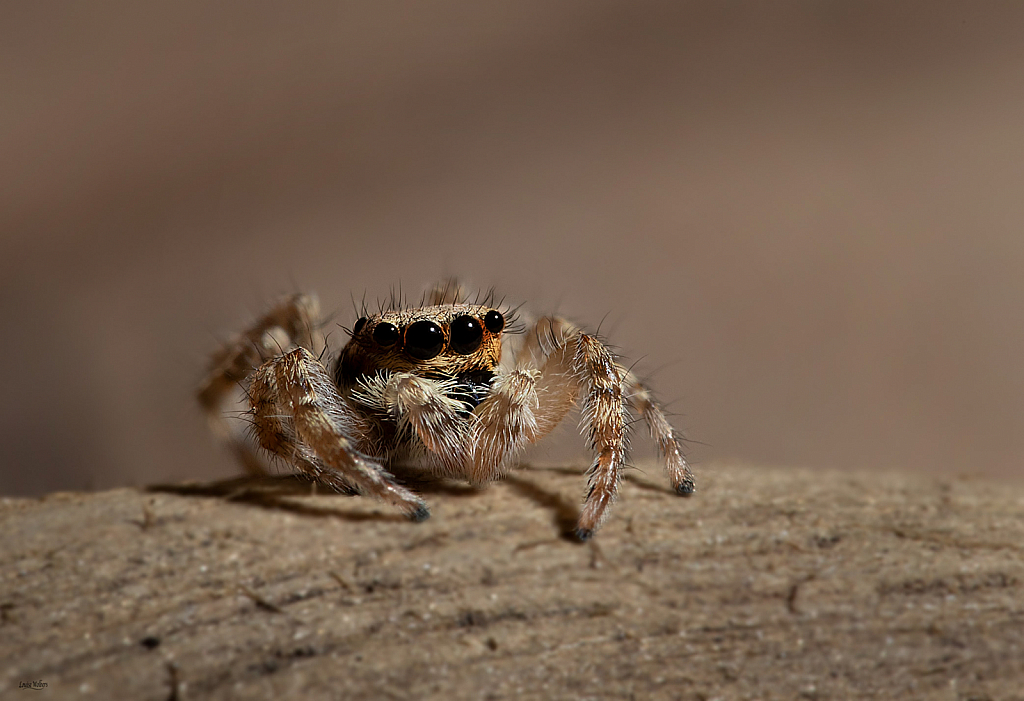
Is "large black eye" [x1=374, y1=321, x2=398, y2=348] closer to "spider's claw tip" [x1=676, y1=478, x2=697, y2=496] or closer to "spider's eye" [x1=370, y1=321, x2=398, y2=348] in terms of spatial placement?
"spider's eye" [x1=370, y1=321, x2=398, y2=348]

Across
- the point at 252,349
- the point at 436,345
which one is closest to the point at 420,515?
the point at 436,345

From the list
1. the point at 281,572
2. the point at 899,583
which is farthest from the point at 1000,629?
the point at 281,572

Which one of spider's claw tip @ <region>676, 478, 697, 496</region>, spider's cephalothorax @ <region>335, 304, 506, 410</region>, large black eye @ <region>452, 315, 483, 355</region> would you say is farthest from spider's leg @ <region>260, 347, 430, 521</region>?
spider's claw tip @ <region>676, 478, 697, 496</region>

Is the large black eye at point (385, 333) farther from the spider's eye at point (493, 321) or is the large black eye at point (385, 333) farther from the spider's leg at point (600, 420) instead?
the spider's leg at point (600, 420)

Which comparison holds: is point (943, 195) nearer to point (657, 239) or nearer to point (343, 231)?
point (657, 239)

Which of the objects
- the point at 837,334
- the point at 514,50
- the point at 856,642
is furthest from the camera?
the point at 514,50

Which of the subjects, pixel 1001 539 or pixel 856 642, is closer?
→ pixel 856 642

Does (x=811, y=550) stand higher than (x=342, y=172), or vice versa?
(x=342, y=172)

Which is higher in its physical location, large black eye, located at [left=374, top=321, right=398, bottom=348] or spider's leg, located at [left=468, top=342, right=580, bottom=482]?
large black eye, located at [left=374, top=321, right=398, bottom=348]
